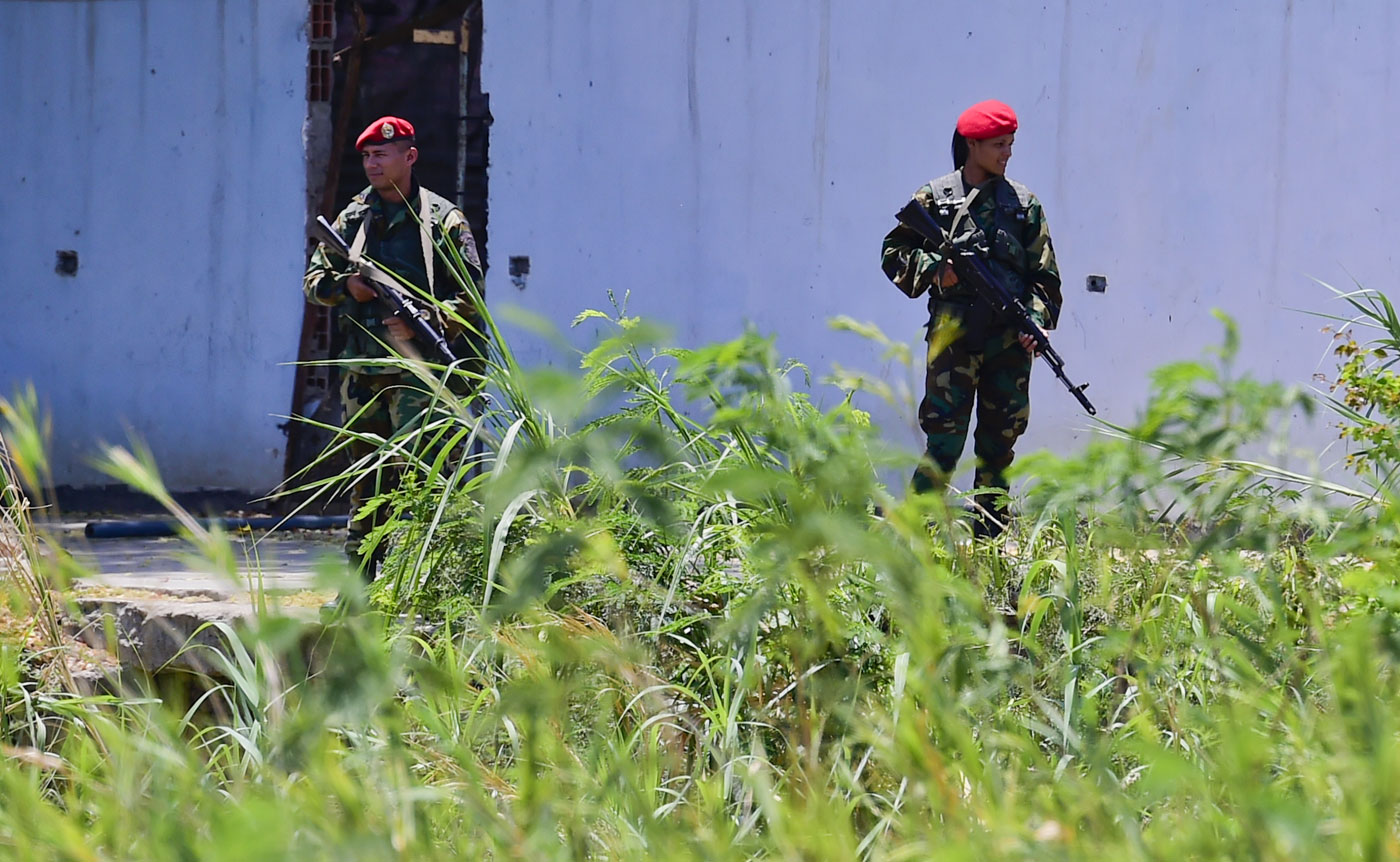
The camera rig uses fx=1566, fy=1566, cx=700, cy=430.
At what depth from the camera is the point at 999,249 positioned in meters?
4.15

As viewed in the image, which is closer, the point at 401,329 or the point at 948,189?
the point at 401,329

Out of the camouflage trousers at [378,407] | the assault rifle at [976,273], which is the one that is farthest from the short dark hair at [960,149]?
the camouflage trousers at [378,407]

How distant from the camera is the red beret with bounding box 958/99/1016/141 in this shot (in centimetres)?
414

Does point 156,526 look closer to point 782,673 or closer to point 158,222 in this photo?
point 158,222

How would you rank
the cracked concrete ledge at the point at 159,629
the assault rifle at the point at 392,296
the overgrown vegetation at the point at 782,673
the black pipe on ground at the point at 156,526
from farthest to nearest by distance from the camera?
the black pipe on ground at the point at 156,526 < the assault rifle at the point at 392,296 < the cracked concrete ledge at the point at 159,629 < the overgrown vegetation at the point at 782,673

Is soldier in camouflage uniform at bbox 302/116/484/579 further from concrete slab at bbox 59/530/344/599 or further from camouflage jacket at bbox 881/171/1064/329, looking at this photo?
camouflage jacket at bbox 881/171/1064/329

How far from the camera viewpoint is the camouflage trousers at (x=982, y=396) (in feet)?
13.6

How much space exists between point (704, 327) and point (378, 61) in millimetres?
1645

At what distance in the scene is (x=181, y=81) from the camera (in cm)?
624

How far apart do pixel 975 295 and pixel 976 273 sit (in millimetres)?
87

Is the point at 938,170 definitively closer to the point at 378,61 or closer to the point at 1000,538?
the point at 378,61

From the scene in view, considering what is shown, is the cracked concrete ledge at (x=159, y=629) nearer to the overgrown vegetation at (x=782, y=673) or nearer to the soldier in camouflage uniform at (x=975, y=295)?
the overgrown vegetation at (x=782, y=673)

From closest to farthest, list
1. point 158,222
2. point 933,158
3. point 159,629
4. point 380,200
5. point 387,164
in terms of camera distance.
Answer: point 159,629 < point 387,164 < point 380,200 < point 933,158 < point 158,222

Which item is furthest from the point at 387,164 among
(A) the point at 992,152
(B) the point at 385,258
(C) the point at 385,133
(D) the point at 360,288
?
(A) the point at 992,152
